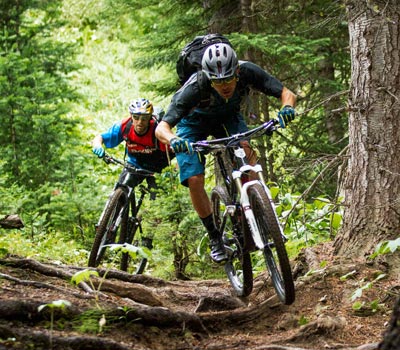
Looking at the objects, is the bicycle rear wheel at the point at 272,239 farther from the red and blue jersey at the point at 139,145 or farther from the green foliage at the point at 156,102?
the red and blue jersey at the point at 139,145

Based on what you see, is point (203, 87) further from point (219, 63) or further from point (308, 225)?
point (308, 225)

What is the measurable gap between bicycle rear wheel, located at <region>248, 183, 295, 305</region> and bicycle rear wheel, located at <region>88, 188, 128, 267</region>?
2.89 metres

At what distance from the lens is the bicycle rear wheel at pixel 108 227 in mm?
7812

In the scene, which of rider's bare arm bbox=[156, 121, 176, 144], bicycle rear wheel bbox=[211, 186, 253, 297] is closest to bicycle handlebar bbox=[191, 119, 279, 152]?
rider's bare arm bbox=[156, 121, 176, 144]

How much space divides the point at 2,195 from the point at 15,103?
8.07 ft

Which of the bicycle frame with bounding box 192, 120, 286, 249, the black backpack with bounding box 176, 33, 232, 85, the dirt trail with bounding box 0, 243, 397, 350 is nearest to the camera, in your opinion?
the dirt trail with bounding box 0, 243, 397, 350

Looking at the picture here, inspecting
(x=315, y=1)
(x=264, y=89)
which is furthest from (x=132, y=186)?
(x=315, y=1)

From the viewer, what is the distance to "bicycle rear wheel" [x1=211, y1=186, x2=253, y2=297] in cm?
597

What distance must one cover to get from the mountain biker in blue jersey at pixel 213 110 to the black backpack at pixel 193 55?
0.22 meters

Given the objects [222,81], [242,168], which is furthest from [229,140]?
[222,81]

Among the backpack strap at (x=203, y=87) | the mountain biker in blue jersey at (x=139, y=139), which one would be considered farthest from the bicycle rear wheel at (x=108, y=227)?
the backpack strap at (x=203, y=87)

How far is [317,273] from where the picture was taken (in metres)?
5.63

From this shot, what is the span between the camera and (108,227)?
26.1 ft

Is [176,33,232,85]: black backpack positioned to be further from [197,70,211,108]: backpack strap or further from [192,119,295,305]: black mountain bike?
[192,119,295,305]: black mountain bike
